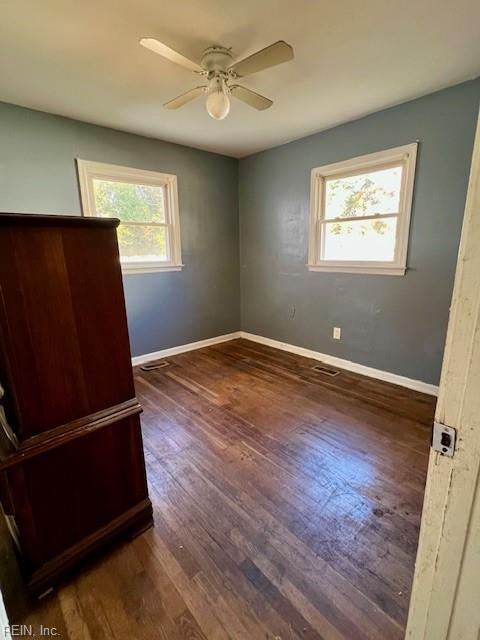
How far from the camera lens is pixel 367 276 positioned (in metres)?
3.05

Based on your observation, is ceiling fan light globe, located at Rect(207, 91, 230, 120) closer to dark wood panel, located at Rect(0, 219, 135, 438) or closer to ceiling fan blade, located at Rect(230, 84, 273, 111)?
ceiling fan blade, located at Rect(230, 84, 273, 111)

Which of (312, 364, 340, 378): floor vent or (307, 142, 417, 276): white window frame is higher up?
(307, 142, 417, 276): white window frame

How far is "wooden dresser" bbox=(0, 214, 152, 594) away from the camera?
102 cm

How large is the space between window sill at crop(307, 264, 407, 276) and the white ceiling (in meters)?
1.40

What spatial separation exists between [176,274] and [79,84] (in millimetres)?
1992

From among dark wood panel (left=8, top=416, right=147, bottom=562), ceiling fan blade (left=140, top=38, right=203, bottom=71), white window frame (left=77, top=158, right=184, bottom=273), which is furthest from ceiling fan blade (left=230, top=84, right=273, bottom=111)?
dark wood panel (left=8, top=416, right=147, bottom=562)

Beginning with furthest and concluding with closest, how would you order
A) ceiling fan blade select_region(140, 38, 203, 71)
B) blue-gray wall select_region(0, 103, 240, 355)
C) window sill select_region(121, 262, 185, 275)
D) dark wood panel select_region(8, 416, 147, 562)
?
1. window sill select_region(121, 262, 185, 275)
2. blue-gray wall select_region(0, 103, 240, 355)
3. ceiling fan blade select_region(140, 38, 203, 71)
4. dark wood panel select_region(8, 416, 147, 562)

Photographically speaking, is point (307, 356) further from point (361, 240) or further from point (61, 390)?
point (61, 390)

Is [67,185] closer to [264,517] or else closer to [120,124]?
[120,124]

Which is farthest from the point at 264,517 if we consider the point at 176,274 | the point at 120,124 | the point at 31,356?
the point at 120,124

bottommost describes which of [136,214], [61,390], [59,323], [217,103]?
[61,390]

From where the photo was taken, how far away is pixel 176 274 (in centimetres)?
377

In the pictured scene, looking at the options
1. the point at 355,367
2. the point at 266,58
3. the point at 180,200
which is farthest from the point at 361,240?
the point at 180,200

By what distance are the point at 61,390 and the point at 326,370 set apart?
9.05ft
